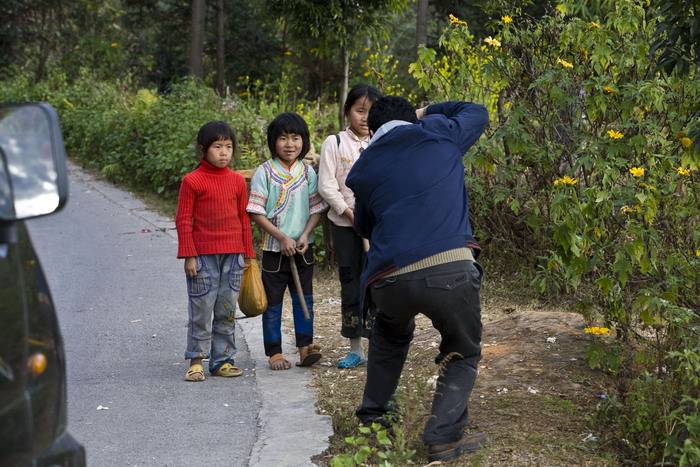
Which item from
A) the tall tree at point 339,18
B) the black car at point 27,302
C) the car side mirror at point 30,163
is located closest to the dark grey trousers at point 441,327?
the black car at point 27,302

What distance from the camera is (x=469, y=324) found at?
170 inches

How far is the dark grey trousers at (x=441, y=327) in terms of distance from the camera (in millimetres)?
4242

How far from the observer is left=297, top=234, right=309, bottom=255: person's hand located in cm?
612

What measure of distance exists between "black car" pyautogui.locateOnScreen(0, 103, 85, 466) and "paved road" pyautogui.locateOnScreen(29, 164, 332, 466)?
2.10 metres

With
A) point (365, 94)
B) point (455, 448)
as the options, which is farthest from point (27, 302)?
point (365, 94)

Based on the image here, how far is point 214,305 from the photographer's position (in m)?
6.12

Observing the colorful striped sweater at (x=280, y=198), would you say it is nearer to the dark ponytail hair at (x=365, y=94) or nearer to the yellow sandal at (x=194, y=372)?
the dark ponytail hair at (x=365, y=94)

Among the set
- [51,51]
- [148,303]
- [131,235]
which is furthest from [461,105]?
[51,51]

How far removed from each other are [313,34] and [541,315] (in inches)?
433

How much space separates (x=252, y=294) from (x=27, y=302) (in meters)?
3.25

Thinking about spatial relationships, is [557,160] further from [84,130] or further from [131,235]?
[84,130]

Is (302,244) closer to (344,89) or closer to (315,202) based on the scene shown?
(315,202)

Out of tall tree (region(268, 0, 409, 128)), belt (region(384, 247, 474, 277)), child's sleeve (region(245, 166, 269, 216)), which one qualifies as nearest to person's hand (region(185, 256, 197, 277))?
child's sleeve (region(245, 166, 269, 216))

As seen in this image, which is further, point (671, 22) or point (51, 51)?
point (51, 51)
